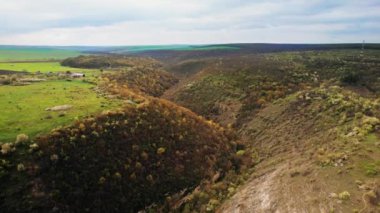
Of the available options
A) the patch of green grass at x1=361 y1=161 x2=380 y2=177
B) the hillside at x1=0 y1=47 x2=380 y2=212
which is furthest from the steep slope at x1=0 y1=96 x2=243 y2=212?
the patch of green grass at x1=361 y1=161 x2=380 y2=177

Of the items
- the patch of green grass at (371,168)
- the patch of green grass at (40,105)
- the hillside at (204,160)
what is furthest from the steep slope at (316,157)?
the patch of green grass at (40,105)

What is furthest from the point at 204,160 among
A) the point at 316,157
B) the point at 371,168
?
the point at 371,168

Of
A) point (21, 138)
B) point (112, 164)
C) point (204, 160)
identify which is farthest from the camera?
point (204, 160)

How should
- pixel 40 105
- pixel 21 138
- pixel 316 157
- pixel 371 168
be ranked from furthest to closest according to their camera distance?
pixel 40 105
pixel 21 138
pixel 316 157
pixel 371 168

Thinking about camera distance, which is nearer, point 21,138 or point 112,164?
point 21,138

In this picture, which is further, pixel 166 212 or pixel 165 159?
pixel 165 159

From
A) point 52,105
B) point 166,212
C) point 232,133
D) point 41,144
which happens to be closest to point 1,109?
point 52,105

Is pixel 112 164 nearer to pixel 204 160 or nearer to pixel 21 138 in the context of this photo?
pixel 21 138

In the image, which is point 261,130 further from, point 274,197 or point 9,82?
point 9,82
